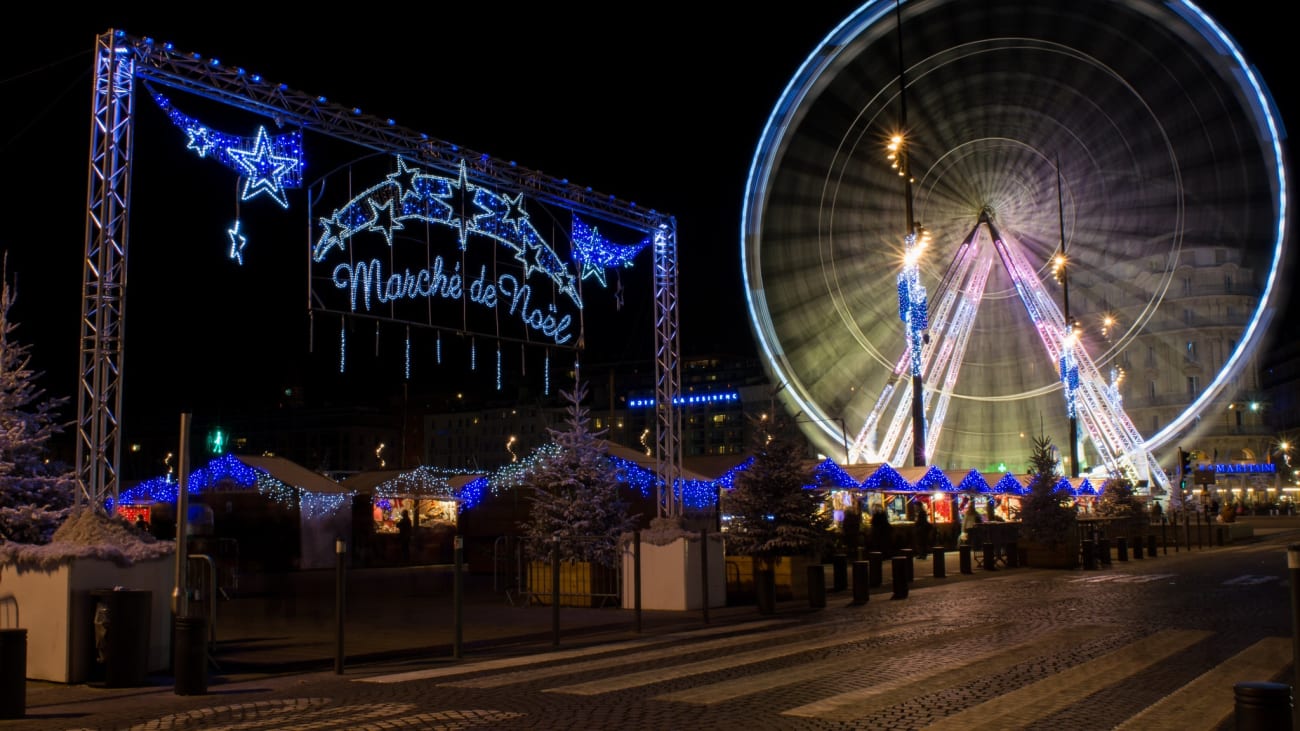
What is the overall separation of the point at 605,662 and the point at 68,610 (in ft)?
15.4

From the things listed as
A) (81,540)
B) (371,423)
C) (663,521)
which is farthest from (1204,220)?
(371,423)

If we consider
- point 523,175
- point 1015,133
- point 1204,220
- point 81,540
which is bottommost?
point 81,540

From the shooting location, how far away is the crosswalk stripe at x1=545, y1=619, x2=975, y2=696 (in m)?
8.91

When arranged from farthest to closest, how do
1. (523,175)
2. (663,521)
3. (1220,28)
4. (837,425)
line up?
(837,425) < (1220,28) < (523,175) < (663,521)

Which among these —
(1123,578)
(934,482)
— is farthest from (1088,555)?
(934,482)

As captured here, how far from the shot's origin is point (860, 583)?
16.7 metres

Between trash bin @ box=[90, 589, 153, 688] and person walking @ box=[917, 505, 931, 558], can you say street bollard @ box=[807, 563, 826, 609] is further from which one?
person walking @ box=[917, 505, 931, 558]

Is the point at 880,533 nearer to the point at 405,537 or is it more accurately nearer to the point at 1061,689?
the point at 405,537

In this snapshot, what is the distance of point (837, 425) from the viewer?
146 ft

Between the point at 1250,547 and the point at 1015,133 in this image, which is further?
the point at 1015,133

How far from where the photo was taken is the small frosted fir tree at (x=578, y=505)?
16.8 metres

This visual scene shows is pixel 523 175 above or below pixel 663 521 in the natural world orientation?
above

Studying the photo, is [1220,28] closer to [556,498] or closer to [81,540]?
[556,498]

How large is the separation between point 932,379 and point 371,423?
3683 inches
